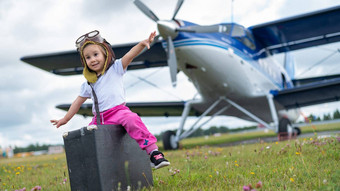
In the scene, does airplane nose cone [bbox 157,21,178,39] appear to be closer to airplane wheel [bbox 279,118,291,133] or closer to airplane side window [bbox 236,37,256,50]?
airplane side window [bbox 236,37,256,50]

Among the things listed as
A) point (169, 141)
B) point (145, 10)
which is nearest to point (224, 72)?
point (169, 141)

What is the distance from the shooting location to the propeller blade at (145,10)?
316 inches

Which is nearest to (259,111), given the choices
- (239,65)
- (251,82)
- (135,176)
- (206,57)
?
(251,82)

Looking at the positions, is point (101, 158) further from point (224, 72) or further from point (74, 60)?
point (74, 60)

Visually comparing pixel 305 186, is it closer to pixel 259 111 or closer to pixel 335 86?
pixel 335 86

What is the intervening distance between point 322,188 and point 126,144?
4.40ft

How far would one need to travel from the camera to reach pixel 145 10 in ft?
26.6

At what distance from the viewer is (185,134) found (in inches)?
398

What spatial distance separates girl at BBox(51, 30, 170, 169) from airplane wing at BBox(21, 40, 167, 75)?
7.65m

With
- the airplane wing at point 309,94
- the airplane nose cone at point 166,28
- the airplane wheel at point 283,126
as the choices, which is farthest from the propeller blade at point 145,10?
the airplane wing at point 309,94

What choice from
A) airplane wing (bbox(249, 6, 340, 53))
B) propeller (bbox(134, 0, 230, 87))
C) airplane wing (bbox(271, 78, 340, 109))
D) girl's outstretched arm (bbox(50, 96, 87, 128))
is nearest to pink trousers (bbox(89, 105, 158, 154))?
girl's outstretched arm (bbox(50, 96, 87, 128))

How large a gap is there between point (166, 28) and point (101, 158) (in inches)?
251

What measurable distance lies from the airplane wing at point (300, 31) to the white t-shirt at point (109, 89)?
8.82 metres

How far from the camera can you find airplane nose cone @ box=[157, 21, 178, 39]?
26.1 ft
